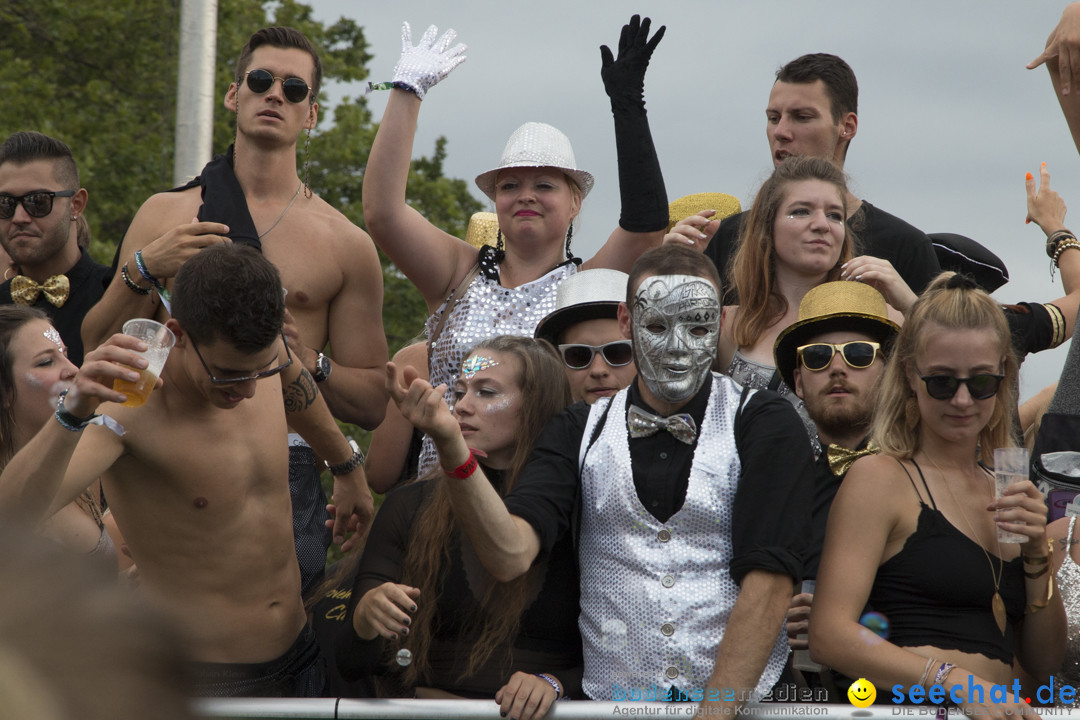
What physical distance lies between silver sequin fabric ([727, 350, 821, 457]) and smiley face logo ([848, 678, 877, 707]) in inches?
37.0

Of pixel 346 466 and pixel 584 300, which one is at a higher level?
pixel 584 300

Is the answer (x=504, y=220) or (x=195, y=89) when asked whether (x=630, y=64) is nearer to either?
(x=504, y=220)

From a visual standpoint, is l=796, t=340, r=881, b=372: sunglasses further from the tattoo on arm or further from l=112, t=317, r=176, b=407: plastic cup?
l=112, t=317, r=176, b=407: plastic cup

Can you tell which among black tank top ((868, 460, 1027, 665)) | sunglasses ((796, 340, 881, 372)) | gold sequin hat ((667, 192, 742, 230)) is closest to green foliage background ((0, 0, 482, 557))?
gold sequin hat ((667, 192, 742, 230))

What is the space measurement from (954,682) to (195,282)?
2.32 metres

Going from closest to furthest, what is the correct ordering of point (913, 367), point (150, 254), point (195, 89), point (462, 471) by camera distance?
point (462, 471)
point (913, 367)
point (150, 254)
point (195, 89)

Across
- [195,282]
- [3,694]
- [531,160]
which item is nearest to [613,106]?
[531,160]

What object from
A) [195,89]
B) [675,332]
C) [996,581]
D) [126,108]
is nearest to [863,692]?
[996,581]

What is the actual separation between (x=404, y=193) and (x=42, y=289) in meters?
1.62

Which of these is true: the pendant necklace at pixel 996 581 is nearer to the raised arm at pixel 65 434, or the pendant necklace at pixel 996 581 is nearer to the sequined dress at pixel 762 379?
the sequined dress at pixel 762 379

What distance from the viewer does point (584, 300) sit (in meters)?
4.24

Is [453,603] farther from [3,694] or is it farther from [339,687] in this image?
[3,694]

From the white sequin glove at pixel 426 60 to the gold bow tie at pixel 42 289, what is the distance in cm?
162

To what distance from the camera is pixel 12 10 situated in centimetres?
1559
